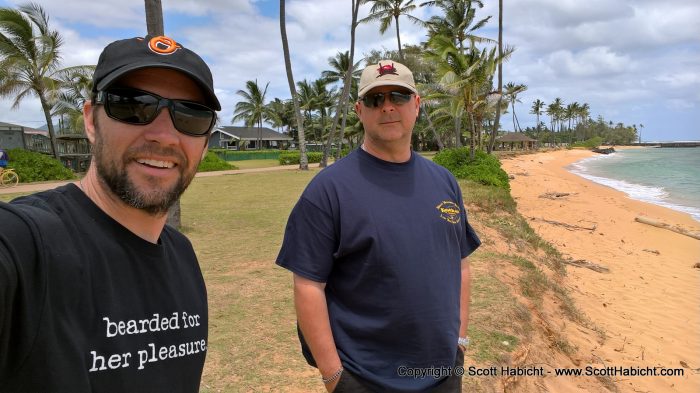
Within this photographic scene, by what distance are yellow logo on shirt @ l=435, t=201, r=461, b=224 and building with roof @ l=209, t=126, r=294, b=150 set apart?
184ft

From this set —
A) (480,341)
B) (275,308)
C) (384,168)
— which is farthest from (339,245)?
(275,308)

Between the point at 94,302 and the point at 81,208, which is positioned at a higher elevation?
the point at 81,208

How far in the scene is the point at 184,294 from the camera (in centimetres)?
131

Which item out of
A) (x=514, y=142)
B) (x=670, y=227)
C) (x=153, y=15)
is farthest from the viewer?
(x=514, y=142)

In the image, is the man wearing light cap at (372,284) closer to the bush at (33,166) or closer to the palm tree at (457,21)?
the bush at (33,166)

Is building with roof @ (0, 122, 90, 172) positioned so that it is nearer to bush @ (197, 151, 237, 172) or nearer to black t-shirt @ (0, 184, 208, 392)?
bush @ (197, 151, 237, 172)

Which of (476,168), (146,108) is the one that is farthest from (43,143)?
(146,108)

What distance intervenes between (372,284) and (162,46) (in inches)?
48.9

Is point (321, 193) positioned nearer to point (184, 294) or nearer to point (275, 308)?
point (184, 294)

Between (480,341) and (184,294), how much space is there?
3.58m

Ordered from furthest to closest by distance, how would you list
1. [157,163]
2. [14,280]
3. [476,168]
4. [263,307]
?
1. [476,168]
2. [263,307]
3. [157,163]
4. [14,280]

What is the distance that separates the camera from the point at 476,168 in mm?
17656

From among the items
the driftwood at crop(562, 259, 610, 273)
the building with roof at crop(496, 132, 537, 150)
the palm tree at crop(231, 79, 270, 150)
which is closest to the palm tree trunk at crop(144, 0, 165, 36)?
the driftwood at crop(562, 259, 610, 273)

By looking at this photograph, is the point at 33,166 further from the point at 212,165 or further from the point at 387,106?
the point at 387,106
